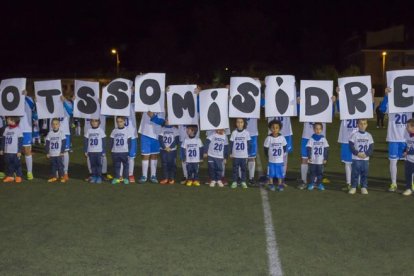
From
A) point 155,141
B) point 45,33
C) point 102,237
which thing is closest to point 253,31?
point 45,33

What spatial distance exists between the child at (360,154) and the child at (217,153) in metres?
2.55

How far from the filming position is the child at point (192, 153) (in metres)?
11.9

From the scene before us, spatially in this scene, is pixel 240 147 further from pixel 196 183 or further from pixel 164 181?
pixel 164 181

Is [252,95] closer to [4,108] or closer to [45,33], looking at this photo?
[4,108]

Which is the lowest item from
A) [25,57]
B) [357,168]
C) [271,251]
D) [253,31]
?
[271,251]

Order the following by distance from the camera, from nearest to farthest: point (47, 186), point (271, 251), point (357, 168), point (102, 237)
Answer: point (271, 251)
point (102, 237)
point (357, 168)
point (47, 186)

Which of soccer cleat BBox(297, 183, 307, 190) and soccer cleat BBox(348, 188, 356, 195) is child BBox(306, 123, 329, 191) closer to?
soccer cleat BBox(297, 183, 307, 190)

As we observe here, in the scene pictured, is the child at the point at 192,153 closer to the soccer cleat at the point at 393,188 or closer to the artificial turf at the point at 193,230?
the artificial turf at the point at 193,230

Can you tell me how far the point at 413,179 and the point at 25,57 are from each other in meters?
60.7

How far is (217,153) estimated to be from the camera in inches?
460

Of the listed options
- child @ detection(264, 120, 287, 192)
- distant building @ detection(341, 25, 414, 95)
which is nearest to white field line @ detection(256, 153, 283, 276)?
child @ detection(264, 120, 287, 192)

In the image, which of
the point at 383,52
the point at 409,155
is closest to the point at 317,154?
the point at 409,155

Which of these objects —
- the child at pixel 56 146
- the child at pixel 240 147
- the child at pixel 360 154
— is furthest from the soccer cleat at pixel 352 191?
the child at pixel 56 146

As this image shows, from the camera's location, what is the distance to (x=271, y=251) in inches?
276
